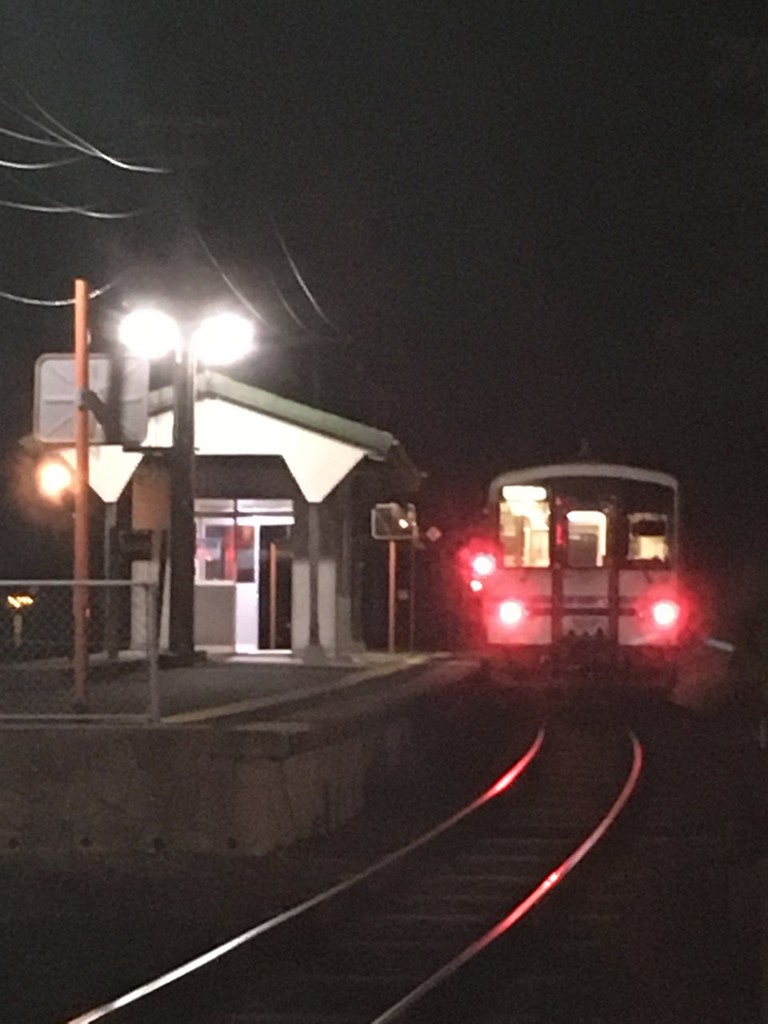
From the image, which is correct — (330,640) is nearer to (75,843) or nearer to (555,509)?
(555,509)

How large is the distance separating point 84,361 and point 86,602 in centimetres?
180

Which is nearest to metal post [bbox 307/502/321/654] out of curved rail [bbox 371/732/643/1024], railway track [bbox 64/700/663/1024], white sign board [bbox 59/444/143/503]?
white sign board [bbox 59/444/143/503]

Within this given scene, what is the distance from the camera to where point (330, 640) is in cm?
2484

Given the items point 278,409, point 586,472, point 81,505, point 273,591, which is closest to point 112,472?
point 278,409

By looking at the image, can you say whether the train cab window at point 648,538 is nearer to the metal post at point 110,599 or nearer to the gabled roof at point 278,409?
the gabled roof at point 278,409

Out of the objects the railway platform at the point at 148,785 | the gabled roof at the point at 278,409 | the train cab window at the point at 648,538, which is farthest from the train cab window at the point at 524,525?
the railway platform at the point at 148,785

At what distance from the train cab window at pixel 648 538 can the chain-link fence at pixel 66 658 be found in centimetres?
578

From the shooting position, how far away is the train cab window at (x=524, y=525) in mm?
22531

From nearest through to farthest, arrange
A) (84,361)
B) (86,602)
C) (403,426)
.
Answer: (86,602), (84,361), (403,426)

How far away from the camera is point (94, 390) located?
1323 cm

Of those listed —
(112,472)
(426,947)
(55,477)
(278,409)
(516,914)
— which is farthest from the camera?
(278,409)

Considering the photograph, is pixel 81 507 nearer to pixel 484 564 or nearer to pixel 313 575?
pixel 313 575

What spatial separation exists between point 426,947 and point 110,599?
391 inches

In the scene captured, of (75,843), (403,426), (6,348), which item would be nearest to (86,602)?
(75,843)
